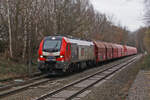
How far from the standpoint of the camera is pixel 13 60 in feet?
69.6

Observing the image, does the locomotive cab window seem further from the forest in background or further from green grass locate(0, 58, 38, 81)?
green grass locate(0, 58, 38, 81)

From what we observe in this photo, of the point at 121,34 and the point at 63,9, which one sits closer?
the point at 63,9

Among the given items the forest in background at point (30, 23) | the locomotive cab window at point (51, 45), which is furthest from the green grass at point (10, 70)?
the locomotive cab window at point (51, 45)

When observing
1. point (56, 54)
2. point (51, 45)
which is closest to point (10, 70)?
Result: point (51, 45)

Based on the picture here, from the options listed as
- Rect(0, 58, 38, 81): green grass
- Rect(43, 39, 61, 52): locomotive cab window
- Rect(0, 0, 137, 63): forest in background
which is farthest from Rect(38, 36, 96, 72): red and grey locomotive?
Rect(0, 58, 38, 81): green grass

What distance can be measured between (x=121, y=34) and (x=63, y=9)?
59.3 meters

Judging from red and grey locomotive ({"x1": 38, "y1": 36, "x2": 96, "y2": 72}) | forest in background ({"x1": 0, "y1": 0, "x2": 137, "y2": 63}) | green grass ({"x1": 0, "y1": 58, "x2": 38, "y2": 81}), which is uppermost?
forest in background ({"x1": 0, "y1": 0, "x2": 137, "y2": 63})

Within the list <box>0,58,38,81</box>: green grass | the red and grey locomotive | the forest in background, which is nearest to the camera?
<box>0,58,38,81</box>: green grass

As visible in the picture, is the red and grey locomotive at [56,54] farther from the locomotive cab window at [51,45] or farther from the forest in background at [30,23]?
the forest in background at [30,23]

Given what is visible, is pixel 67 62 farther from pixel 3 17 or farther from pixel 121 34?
pixel 121 34

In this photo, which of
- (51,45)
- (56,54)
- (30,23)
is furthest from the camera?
(30,23)

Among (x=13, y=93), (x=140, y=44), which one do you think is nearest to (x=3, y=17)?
(x=13, y=93)

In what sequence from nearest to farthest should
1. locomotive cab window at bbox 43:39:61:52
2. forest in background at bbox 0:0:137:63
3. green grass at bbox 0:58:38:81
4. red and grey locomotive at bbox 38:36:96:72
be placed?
green grass at bbox 0:58:38:81 < red and grey locomotive at bbox 38:36:96:72 < locomotive cab window at bbox 43:39:61:52 < forest in background at bbox 0:0:137:63

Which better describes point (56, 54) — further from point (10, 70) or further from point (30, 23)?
point (30, 23)
